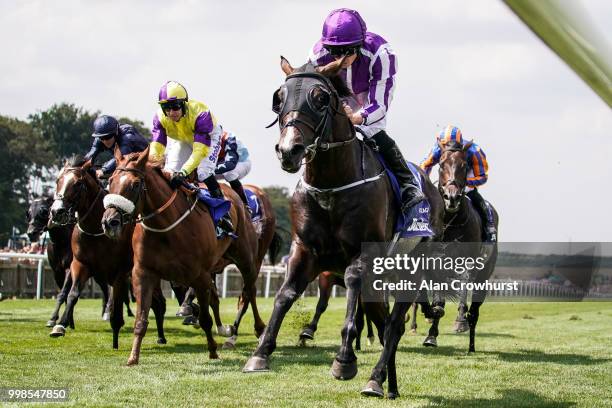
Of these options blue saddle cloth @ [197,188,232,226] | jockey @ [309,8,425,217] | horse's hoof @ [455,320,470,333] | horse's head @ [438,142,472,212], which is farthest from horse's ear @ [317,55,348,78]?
horse's hoof @ [455,320,470,333]

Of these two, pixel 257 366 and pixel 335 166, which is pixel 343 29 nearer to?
pixel 335 166

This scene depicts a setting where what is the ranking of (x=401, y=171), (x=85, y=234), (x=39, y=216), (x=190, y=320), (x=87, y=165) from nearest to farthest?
(x=401, y=171)
(x=85, y=234)
(x=87, y=165)
(x=190, y=320)
(x=39, y=216)

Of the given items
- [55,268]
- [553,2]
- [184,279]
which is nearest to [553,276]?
[184,279]

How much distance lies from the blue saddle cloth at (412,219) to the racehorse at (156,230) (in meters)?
2.80

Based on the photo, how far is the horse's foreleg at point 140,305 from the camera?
7.68 meters

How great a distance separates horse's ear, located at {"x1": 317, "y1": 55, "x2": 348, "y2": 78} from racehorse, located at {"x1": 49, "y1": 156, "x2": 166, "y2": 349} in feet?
17.0

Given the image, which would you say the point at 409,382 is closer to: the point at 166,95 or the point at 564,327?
the point at 166,95

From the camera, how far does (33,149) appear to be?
5472cm

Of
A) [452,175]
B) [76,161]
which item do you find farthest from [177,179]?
[452,175]

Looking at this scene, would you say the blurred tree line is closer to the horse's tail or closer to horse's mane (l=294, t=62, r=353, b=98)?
the horse's tail

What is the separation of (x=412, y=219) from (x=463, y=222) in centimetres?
407

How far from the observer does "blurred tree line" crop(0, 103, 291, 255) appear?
49.6m

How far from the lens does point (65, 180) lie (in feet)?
31.8

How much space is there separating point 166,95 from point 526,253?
208 inches
